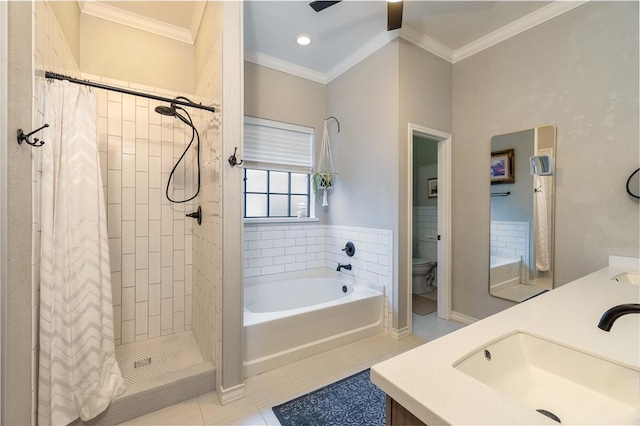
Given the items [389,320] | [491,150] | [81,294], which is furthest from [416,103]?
[81,294]

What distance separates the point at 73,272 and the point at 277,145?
2127mm

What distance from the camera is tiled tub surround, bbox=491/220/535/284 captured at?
94.3 inches

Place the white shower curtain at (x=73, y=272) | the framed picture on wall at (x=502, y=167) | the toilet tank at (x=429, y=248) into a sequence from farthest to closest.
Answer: the toilet tank at (x=429, y=248)
the framed picture on wall at (x=502, y=167)
the white shower curtain at (x=73, y=272)

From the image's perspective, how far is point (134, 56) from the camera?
2.36 metres

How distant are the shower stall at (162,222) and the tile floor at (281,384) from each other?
99mm

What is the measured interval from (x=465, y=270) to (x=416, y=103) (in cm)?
179

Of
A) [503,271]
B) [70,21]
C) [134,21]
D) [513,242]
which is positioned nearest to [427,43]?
[513,242]

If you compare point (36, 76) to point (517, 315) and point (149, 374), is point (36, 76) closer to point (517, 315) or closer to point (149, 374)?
point (149, 374)

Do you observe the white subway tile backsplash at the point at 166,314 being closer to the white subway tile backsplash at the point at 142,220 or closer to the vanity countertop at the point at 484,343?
the white subway tile backsplash at the point at 142,220

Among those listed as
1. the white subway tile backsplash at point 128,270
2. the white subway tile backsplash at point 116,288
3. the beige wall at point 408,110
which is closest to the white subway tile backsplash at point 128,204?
the white subway tile backsplash at point 128,270

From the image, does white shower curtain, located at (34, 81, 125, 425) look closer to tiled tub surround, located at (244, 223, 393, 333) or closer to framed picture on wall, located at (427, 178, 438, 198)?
tiled tub surround, located at (244, 223, 393, 333)

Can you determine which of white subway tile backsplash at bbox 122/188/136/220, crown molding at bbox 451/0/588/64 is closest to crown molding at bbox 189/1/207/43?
white subway tile backsplash at bbox 122/188/136/220

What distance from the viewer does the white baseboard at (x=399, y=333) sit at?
8.34 feet

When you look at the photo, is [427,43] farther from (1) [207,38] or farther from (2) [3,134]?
(2) [3,134]
